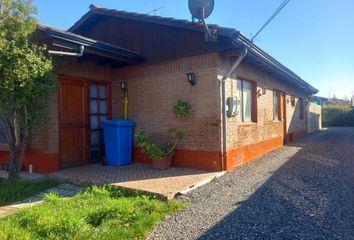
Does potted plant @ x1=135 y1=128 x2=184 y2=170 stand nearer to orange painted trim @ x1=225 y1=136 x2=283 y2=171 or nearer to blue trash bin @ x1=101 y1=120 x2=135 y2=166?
blue trash bin @ x1=101 y1=120 x2=135 y2=166

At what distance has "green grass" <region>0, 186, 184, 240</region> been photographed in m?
3.87

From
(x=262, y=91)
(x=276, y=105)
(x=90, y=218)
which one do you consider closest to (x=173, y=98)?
(x=262, y=91)

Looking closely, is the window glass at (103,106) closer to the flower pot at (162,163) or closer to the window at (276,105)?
the flower pot at (162,163)

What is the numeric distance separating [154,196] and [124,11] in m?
6.38

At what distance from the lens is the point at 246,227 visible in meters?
4.06

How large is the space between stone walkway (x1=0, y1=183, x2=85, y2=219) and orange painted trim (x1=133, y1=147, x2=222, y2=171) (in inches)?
112

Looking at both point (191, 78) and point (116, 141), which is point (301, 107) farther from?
point (116, 141)

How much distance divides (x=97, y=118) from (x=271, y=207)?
6.05 meters

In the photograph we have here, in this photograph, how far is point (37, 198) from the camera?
221 inches

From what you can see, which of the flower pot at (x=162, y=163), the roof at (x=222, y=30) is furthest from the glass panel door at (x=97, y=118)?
the roof at (x=222, y=30)

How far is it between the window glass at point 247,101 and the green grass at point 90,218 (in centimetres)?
520

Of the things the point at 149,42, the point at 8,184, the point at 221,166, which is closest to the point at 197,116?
the point at 221,166

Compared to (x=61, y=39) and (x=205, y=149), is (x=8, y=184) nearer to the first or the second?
(x=61, y=39)

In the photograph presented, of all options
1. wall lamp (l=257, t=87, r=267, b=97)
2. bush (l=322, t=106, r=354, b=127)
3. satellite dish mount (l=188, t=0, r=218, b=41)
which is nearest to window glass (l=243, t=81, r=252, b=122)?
wall lamp (l=257, t=87, r=267, b=97)
